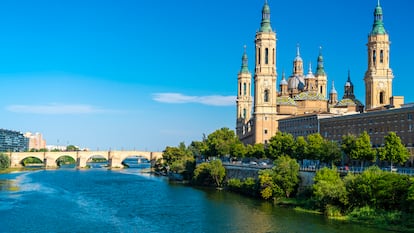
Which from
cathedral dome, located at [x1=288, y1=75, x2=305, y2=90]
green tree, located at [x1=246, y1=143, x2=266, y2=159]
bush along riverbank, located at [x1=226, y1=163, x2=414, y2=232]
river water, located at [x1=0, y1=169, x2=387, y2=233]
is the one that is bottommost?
river water, located at [x1=0, y1=169, x2=387, y2=233]

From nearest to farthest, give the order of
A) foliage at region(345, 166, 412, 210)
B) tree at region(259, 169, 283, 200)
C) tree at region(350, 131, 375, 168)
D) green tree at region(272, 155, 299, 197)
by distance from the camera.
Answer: foliage at region(345, 166, 412, 210) < tree at region(350, 131, 375, 168) < green tree at region(272, 155, 299, 197) < tree at region(259, 169, 283, 200)

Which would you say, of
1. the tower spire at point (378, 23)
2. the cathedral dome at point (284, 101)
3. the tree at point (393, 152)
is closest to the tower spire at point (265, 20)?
the cathedral dome at point (284, 101)

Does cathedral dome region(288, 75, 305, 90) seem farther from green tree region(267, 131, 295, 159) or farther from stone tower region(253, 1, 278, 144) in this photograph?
green tree region(267, 131, 295, 159)

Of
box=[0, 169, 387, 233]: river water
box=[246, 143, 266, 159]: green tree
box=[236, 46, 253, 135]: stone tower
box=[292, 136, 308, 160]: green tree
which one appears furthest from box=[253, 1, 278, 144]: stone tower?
box=[236, 46, 253, 135]: stone tower

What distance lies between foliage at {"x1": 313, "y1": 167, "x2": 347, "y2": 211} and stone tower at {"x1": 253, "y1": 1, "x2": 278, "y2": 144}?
170ft

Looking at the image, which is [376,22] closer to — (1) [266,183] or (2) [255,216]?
(1) [266,183]

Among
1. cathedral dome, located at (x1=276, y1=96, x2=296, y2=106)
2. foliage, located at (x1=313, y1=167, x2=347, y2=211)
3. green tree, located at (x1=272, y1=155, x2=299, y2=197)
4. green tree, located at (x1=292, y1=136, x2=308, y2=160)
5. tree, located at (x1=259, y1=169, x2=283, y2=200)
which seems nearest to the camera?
foliage, located at (x1=313, y1=167, x2=347, y2=211)

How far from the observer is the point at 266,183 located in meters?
66.9

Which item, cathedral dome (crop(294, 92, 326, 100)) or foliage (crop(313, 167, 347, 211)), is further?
cathedral dome (crop(294, 92, 326, 100))

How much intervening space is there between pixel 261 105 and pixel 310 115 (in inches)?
495

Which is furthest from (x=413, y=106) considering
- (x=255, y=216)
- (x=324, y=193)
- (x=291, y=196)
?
(x=255, y=216)

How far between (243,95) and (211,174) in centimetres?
5949

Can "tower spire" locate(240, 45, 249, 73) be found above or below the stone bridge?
above

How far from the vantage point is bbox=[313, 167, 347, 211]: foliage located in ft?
172
